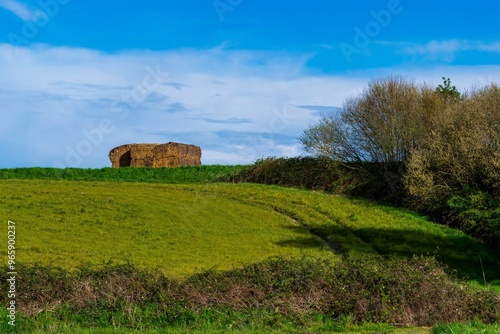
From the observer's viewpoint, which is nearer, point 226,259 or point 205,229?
point 226,259

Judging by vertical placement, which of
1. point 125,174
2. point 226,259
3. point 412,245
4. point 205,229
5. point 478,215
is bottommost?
point 226,259

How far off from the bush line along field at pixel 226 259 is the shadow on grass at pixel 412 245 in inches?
2.7

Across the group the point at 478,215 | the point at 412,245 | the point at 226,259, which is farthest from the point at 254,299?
the point at 478,215

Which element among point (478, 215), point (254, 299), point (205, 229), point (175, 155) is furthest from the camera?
point (175, 155)

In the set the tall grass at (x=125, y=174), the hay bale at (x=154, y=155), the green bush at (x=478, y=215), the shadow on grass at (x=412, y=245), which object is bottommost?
the shadow on grass at (x=412, y=245)

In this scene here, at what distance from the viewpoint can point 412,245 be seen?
22969 millimetres

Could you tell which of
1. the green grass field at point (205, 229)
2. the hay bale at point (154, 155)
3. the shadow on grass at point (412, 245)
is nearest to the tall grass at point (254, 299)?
the green grass field at point (205, 229)

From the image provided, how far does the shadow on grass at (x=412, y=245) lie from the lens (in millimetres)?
21091

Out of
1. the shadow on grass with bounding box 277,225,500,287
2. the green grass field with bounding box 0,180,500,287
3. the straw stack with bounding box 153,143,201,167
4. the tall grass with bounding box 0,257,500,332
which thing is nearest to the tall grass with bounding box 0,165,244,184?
the straw stack with bounding box 153,143,201,167

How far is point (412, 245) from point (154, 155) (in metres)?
24.4

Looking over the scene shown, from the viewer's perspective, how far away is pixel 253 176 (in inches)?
1486

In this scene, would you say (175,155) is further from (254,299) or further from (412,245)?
(254,299)

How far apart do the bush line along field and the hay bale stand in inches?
159

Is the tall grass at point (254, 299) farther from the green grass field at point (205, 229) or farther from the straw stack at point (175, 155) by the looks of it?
the straw stack at point (175, 155)
